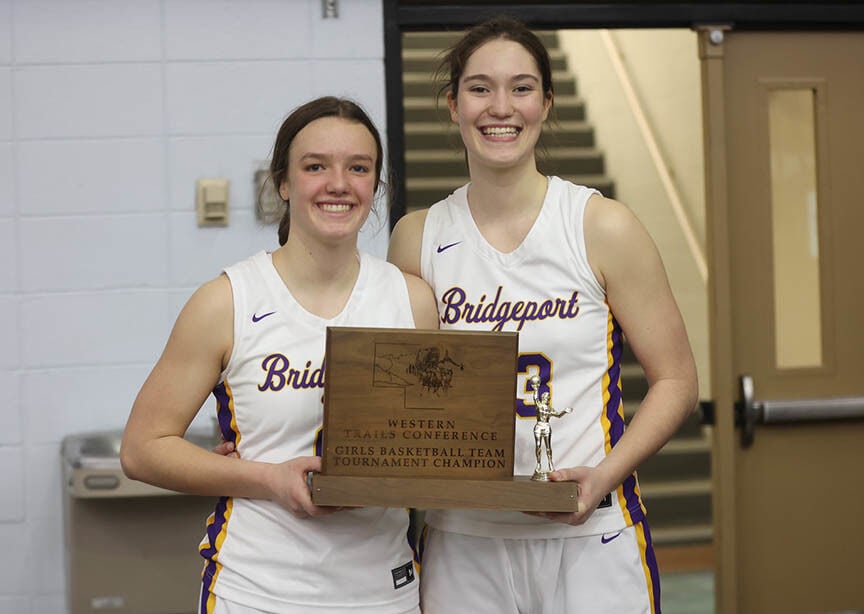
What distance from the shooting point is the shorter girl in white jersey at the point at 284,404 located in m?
1.54

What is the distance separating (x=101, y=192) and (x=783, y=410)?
204cm

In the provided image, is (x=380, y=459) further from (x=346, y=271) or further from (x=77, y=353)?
(x=77, y=353)

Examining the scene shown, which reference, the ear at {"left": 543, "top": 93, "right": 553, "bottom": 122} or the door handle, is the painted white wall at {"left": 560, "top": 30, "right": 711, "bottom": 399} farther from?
the ear at {"left": 543, "top": 93, "right": 553, "bottom": 122}

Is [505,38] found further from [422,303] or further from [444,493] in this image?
[444,493]

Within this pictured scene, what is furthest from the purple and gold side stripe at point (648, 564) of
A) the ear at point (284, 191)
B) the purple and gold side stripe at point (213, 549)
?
the ear at point (284, 191)

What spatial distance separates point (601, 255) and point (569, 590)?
0.51 metres

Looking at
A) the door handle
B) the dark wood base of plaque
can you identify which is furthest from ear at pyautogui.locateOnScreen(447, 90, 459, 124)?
the door handle

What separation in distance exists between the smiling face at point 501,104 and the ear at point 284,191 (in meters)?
0.29

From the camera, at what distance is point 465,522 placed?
5.58ft

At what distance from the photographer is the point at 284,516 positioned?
1.55 metres

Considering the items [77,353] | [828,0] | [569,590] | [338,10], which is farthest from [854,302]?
[77,353]

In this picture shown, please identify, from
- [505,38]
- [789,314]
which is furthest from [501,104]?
[789,314]

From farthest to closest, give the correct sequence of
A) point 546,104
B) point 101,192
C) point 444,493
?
1. point 101,192
2. point 546,104
3. point 444,493

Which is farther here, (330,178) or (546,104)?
(546,104)
